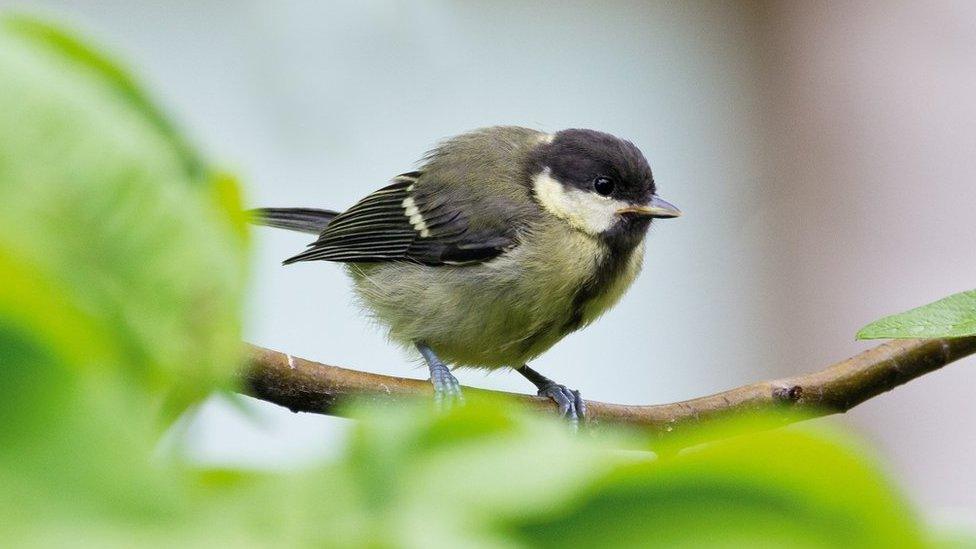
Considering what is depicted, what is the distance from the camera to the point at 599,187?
6.40 ft

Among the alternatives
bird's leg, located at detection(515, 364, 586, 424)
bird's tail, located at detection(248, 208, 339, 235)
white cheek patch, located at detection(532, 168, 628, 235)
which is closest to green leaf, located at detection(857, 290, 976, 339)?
bird's leg, located at detection(515, 364, 586, 424)

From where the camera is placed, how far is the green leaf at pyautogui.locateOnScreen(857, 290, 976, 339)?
0.62 meters

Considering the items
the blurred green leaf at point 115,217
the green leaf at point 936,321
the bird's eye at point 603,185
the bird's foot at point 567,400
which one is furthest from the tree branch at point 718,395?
the blurred green leaf at point 115,217

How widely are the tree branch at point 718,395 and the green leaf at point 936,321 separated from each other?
1.58 ft

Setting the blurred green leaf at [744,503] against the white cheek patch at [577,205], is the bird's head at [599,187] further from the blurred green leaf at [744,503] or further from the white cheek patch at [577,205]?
the blurred green leaf at [744,503]

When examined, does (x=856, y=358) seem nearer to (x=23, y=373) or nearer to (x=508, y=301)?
(x=508, y=301)

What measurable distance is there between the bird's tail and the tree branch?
90 cm

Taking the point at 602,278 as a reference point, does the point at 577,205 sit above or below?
above

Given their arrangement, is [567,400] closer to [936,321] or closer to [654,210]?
[654,210]

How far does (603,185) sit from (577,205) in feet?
0.22

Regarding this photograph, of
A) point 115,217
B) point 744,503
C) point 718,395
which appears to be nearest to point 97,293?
point 115,217

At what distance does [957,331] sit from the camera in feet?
2.02

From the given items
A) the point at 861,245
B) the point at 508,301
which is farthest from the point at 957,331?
the point at 861,245

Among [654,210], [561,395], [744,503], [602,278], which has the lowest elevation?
[744,503]
